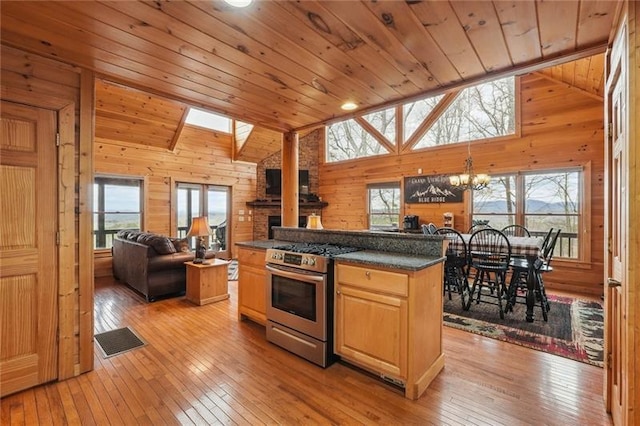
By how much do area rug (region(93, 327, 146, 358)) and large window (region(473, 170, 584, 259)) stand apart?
19.5 feet

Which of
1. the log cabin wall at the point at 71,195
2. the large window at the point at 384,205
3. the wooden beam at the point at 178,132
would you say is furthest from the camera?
the large window at the point at 384,205

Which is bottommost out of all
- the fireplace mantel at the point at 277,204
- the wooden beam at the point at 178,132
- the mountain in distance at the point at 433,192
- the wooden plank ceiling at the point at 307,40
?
the fireplace mantel at the point at 277,204

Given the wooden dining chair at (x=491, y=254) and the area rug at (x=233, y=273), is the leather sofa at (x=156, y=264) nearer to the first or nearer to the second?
the area rug at (x=233, y=273)

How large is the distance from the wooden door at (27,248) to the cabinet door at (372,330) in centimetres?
222

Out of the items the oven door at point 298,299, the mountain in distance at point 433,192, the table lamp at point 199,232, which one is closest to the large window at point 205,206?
the table lamp at point 199,232

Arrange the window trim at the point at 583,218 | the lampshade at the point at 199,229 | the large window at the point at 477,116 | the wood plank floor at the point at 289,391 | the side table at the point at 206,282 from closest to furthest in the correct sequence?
the wood plank floor at the point at 289,391
the side table at the point at 206,282
the lampshade at the point at 199,229
the window trim at the point at 583,218
the large window at the point at 477,116

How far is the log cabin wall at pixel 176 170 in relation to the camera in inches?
239

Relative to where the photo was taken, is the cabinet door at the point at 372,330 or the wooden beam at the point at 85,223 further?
the wooden beam at the point at 85,223

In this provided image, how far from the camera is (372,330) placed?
2240mm

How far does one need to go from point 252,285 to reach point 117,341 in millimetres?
1394

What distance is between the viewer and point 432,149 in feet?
21.3

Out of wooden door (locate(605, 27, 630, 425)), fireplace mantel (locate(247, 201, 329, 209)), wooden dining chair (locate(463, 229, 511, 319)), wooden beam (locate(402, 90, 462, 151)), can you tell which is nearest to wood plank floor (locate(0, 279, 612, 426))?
wooden door (locate(605, 27, 630, 425))

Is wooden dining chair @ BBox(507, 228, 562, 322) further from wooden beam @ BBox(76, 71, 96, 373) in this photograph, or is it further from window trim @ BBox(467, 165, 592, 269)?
wooden beam @ BBox(76, 71, 96, 373)

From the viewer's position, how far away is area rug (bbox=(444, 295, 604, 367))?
280 centimetres
